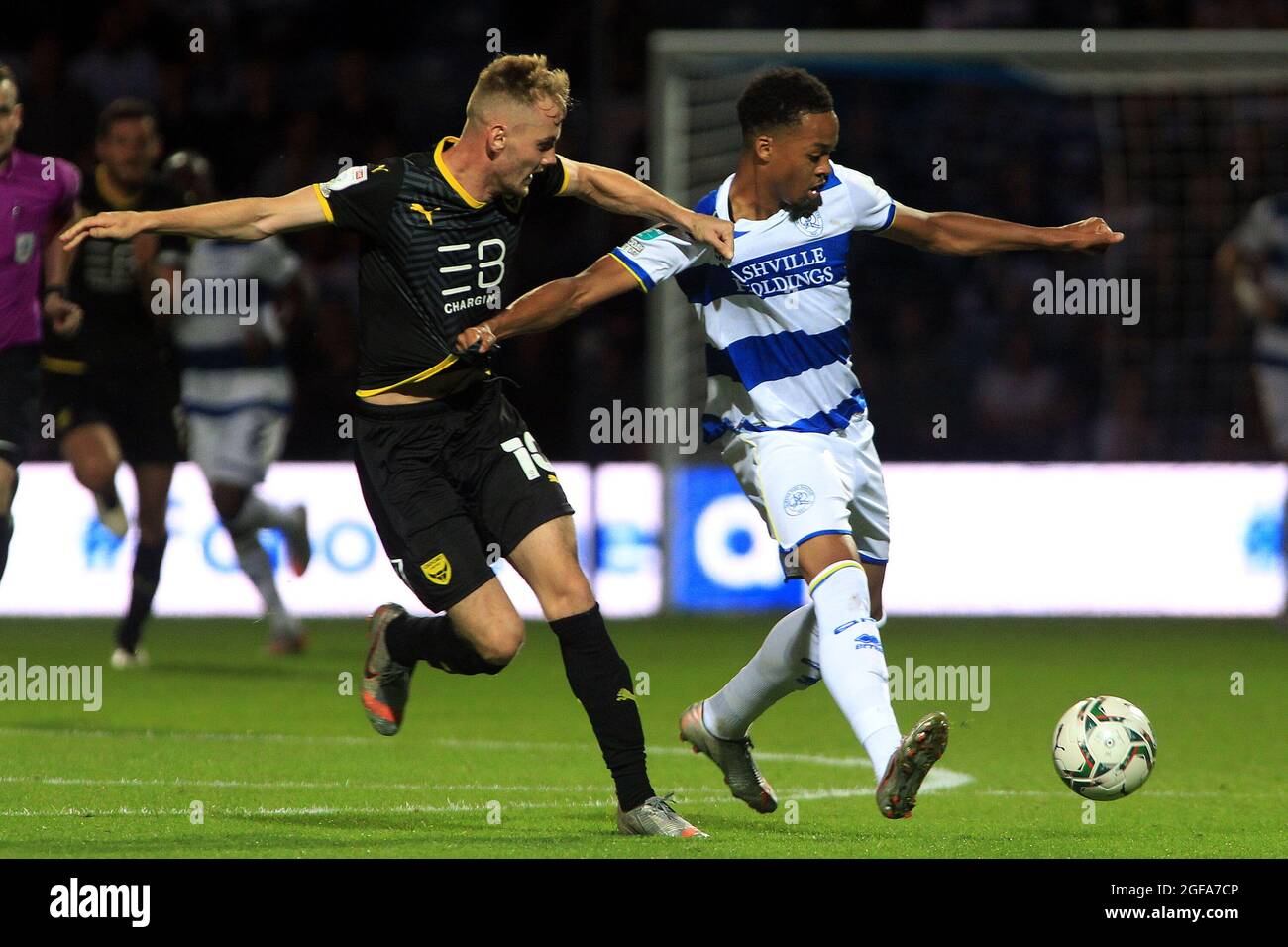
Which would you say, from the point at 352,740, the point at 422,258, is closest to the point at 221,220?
the point at 422,258

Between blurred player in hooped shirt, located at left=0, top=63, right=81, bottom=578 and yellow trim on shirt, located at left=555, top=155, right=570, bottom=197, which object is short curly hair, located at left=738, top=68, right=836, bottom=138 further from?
blurred player in hooped shirt, located at left=0, top=63, right=81, bottom=578

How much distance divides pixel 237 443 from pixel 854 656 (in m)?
6.15

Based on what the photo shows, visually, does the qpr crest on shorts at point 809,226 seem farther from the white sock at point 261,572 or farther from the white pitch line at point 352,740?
the white sock at point 261,572

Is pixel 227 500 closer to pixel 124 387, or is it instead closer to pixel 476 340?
pixel 124 387

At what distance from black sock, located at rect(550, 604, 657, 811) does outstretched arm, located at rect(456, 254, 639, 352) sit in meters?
0.84

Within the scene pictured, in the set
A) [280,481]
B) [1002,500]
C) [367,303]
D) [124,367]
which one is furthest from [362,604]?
[367,303]

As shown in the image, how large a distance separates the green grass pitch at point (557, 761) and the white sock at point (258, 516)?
2.34 ft

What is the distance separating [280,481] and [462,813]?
7.24 meters

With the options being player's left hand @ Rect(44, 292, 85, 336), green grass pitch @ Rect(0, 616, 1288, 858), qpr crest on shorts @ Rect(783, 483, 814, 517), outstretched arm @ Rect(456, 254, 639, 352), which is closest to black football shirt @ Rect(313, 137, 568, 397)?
outstretched arm @ Rect(456, 254, 639, 352)

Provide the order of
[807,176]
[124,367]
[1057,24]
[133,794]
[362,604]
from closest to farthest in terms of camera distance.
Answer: [807,176]
[133,794]
[124,367]
[362,604]
[1057,24]

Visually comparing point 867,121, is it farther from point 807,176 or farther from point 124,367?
point 807,176

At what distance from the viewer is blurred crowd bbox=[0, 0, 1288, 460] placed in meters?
14.9

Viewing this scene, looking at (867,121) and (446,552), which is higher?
(867,121)

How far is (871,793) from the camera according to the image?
6801 millimetres
